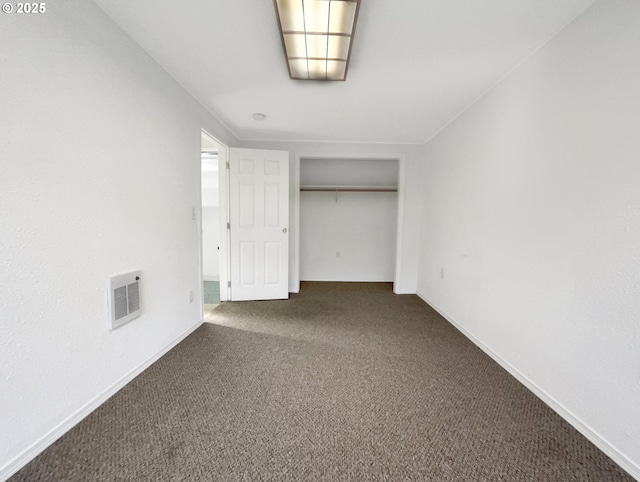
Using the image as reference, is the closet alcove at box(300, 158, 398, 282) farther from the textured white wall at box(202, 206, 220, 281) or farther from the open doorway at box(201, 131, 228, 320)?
the textured white wall at box(202, 206, 220, 281)

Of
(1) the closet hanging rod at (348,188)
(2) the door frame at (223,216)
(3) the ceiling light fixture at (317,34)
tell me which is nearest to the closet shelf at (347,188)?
(1) the closet hanging rod at (348,188)

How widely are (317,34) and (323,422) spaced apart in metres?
2.26

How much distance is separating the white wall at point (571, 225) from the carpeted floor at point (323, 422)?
0.80ft

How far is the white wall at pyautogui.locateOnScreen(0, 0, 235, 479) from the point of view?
3.44 feet

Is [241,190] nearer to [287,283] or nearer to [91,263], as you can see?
[287,283]

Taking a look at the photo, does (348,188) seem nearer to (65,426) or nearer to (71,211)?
(71,211)

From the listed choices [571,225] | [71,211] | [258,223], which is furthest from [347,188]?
[71,211]

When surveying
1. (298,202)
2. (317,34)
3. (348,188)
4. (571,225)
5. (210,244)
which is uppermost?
(317,34)

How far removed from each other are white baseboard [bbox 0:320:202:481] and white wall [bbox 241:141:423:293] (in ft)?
7.41

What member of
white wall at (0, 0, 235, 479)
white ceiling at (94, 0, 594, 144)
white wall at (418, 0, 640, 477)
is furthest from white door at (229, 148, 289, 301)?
white wall at (418, 0, 640, 477)

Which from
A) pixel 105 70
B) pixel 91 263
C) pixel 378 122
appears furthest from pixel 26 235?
pixel 378 122

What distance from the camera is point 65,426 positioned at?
126 centimetres

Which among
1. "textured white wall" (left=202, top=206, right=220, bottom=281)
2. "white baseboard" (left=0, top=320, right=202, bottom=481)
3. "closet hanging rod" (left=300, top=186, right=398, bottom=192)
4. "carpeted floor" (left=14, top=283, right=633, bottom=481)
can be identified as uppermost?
"closet hanging rod" (left=300, top=186, right=398, bottom=192)

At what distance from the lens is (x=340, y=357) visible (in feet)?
6.63
